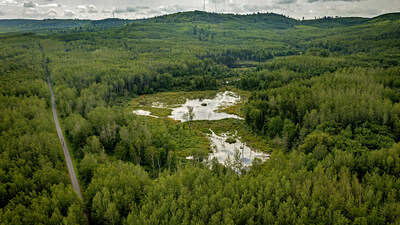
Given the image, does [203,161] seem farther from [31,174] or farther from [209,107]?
[209,107]

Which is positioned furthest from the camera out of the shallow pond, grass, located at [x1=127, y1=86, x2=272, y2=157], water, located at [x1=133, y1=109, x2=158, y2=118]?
water, located at [x1=133, y1=109, x2=158, y2=118]

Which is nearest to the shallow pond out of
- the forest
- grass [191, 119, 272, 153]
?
grass [191, 119, 272, 153]

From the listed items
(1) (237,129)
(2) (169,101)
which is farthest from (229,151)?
(2) (169,101)

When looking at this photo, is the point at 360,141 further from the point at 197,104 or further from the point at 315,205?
the point at 197,104

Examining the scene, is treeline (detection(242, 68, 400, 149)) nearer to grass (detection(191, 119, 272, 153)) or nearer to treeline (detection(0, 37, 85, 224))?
grass (detection(191, 119, 272, 153))

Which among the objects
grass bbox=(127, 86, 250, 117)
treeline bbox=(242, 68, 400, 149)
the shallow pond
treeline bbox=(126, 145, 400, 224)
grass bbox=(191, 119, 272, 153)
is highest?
treeline bbox=(242, 68, 400, 149)

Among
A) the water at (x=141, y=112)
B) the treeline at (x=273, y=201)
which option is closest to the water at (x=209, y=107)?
the water at (x=141, y=112)
